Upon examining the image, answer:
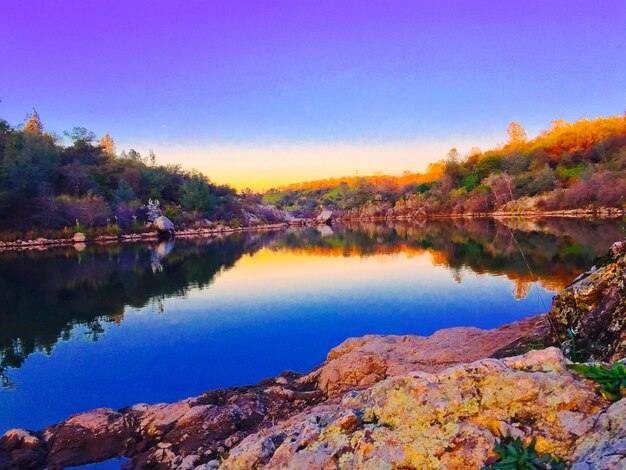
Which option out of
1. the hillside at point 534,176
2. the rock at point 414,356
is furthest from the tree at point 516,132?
the rock at point 414,356

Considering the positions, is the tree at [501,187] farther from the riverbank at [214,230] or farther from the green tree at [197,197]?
the green tree at [197,197]

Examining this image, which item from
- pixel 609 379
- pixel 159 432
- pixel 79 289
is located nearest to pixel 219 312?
pixel 159 432

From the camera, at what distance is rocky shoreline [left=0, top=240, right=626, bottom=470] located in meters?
2.64

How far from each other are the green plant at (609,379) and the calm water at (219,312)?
23.6 feet

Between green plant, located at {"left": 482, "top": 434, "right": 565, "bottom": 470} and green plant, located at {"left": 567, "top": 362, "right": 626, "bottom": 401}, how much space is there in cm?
57

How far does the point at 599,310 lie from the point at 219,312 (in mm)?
12127

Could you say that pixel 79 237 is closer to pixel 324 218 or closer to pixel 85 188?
pixel 85 188

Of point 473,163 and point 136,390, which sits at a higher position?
point 473,163

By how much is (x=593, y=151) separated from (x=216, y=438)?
7706cm

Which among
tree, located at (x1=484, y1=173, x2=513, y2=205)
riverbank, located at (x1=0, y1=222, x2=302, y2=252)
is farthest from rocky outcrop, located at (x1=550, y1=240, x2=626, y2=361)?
tree, located at (x1=484, y1=173, x2=513, y2=205)

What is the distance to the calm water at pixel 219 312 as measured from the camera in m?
9.38

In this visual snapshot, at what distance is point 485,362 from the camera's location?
320cm

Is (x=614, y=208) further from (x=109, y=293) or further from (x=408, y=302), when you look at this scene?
(x=109, y=293)

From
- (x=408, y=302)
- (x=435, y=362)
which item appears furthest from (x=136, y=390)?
(x=408, y=302)
